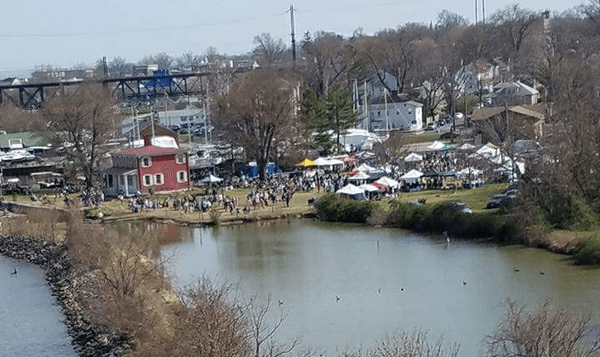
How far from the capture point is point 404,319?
14430mm

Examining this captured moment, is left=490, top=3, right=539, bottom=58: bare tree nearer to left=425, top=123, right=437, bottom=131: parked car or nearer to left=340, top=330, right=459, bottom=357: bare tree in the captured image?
left=425, top=123, right=437, bottom=131: parked car

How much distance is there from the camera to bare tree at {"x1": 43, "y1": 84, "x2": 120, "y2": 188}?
32.0 metres

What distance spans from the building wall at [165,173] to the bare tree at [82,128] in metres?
2.85

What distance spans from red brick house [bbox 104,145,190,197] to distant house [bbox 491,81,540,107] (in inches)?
615

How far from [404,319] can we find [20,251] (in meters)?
12.2

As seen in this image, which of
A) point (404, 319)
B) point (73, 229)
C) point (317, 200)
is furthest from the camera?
point (317, 200)

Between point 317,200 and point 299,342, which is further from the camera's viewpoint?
point 317,200

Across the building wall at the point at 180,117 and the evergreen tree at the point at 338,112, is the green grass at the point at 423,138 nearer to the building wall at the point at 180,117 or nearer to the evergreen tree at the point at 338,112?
the evergreen tree at the point at 338,112

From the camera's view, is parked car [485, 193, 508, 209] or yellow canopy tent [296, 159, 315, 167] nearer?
parked car [485, 193, 508, 209]

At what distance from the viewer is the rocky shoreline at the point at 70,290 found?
1379 centimetres

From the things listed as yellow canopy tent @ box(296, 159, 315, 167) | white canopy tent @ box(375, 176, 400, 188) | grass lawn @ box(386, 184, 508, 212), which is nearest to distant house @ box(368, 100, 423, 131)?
yellow canopy tent @ box(296, 159, 315, 167)

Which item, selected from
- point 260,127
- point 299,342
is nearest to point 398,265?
point 299,342

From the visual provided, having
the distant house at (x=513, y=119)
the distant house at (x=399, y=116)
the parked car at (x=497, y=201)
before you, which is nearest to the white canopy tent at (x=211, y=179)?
the distant house at (x=513, y=119)

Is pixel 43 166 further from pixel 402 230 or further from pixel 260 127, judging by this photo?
pixel 402 230
